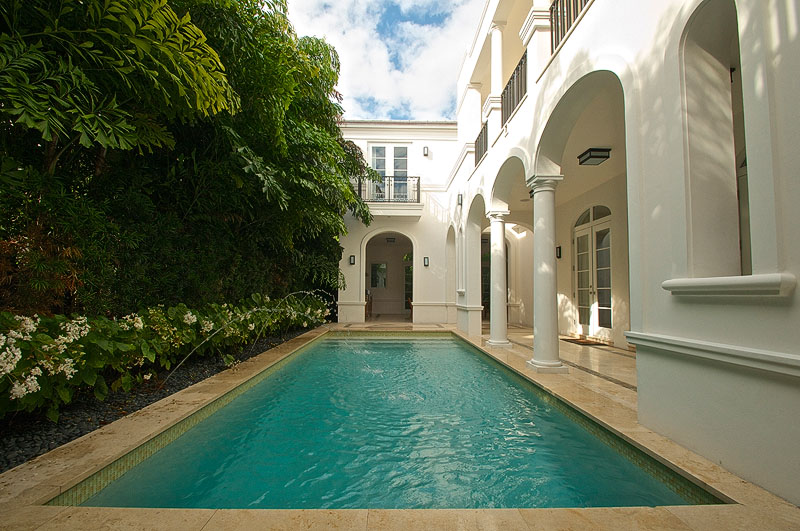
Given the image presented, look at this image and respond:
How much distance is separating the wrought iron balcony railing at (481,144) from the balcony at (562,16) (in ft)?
8.64

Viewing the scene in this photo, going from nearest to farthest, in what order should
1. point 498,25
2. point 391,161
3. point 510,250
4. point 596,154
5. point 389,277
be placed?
point 596,154 < point 498,25 < point 391,161 < point 510,250 < point 389,277

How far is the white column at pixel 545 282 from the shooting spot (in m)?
4.62

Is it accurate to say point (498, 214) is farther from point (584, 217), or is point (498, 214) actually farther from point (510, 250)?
point (510, 250)

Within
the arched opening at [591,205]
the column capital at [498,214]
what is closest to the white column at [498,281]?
the column capital at [498,214]

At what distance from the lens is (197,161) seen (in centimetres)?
452

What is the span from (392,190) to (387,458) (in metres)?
10.6

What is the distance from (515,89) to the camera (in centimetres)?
576

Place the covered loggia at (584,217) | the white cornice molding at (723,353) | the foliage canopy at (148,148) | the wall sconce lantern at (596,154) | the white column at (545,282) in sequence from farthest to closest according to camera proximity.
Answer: the wall sconce lantern at (596,154) < the white column at (545,282) < the covered loggia at (584,217) < the foliage canopy at (148,148) < the white cornice molding at (723,353)

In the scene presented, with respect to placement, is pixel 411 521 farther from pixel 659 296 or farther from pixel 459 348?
pixel 459 348

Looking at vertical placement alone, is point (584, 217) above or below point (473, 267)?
above

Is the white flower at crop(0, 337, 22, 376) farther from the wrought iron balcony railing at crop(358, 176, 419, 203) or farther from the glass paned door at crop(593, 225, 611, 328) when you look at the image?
the wrought iron balcony railing at crop(358, 176, 419, 203)

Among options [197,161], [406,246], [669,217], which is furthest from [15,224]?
[406,246]

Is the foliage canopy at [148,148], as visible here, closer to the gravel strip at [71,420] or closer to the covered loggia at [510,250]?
the gravel strip at [71,420]

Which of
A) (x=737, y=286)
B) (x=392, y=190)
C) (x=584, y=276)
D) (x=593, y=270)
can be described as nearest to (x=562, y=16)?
(x=737, y=286)
